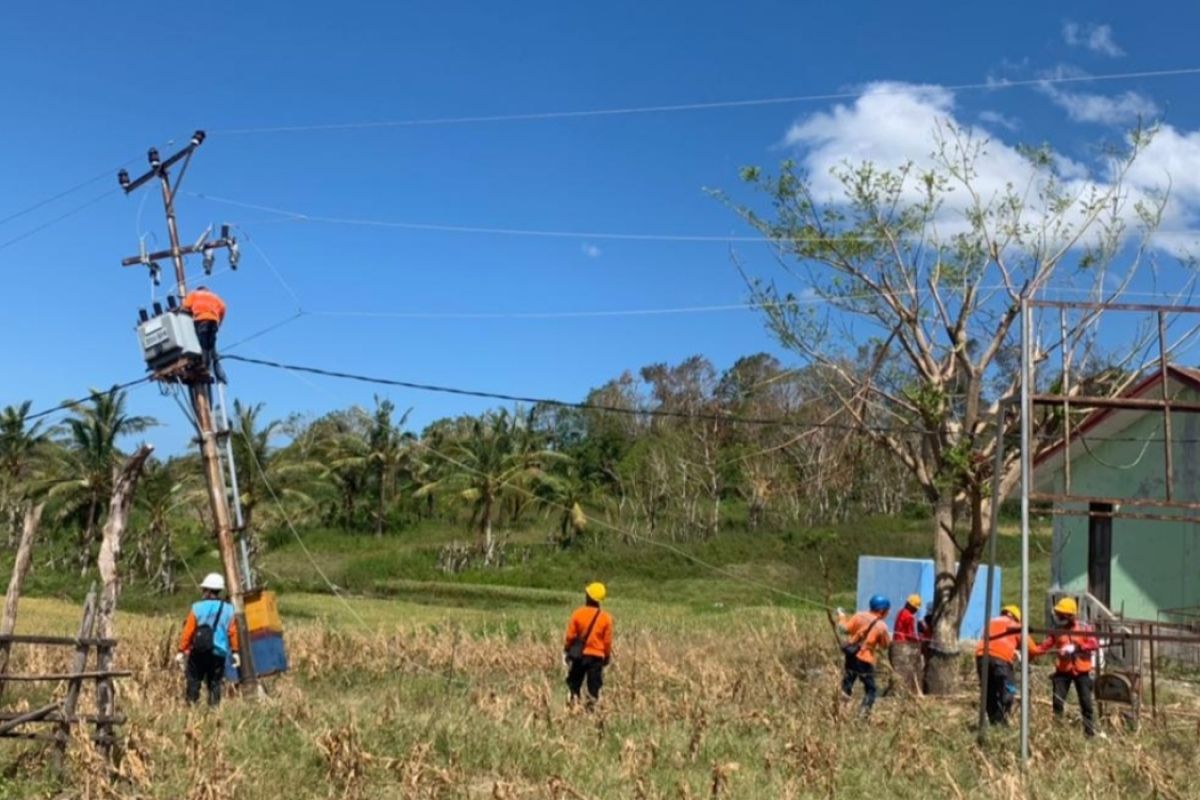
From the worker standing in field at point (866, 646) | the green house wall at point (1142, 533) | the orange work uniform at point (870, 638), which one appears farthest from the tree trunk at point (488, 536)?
the orange work uniform at point (870, 638)

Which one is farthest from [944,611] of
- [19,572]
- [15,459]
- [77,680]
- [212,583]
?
[15,459]

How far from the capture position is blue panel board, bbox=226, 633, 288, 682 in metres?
14.6

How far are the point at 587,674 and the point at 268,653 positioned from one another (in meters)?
4.09

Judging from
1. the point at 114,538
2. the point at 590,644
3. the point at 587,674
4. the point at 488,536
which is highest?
the point at 488,536

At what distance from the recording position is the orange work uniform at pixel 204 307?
51.8ft

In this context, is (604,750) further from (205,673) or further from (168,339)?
(168,339)

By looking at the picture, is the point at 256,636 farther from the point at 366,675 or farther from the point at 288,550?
Answer: the point at 288,550

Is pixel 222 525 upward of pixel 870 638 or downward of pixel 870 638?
upward

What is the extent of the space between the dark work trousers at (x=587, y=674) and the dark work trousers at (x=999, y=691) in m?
4.08

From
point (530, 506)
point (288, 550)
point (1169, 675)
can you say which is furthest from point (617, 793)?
point (288, 550)

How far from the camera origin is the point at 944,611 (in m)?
15.6

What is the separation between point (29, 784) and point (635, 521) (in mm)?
47095

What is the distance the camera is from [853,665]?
13.4m

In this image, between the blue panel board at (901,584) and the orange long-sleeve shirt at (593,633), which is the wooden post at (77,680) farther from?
the blue panel board at (901,584)
